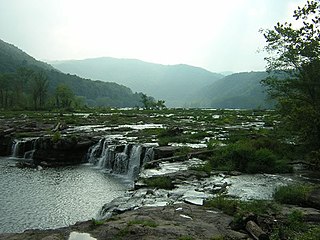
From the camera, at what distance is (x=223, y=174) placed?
15906 mm

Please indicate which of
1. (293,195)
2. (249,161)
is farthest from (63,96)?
(293,195)

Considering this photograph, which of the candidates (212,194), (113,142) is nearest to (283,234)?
(212,194)

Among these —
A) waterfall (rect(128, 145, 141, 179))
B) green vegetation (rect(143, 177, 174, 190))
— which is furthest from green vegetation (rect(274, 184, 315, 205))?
waterfall (rect(128, 145, 141, 179))

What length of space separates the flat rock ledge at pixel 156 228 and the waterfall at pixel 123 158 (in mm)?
13030

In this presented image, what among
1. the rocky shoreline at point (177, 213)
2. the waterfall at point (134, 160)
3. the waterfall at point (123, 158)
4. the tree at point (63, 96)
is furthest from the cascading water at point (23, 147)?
the tree at point (63, 96)

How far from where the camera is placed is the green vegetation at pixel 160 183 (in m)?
13.8

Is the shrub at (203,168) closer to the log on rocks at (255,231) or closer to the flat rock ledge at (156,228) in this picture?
the flat rock ledge at (156,228)

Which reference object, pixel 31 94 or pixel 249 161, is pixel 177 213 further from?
pixel 31 94

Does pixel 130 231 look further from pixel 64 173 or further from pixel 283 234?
pixel 64 173

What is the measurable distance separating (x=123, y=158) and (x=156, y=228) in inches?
661

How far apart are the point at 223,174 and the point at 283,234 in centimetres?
801

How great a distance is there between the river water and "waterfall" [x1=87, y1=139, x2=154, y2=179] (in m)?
1.42

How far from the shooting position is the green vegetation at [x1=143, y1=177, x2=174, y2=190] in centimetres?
1383

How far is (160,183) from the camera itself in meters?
14.0
